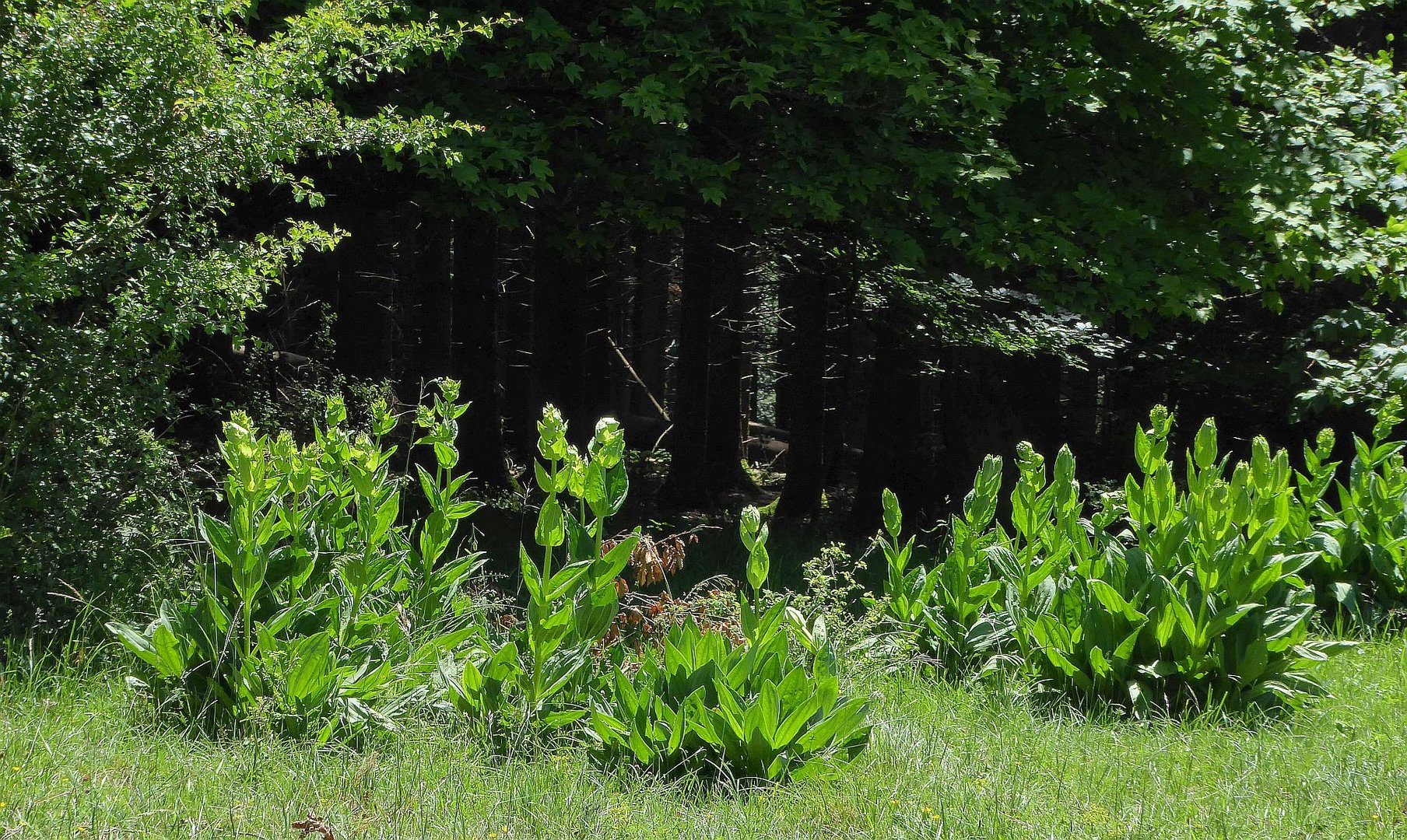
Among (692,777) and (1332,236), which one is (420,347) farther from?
(692,777)

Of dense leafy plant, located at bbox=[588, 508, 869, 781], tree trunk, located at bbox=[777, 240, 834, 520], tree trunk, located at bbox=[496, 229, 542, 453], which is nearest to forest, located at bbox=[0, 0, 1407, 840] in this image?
dense leafy plant, located at bbox=[588, 508, 869, 781]

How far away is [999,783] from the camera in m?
3.86

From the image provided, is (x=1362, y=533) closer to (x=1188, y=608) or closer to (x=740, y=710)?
(x=1188, y=608)

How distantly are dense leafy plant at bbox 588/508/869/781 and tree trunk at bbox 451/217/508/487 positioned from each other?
27.3 feet

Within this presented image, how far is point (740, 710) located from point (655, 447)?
124 inches

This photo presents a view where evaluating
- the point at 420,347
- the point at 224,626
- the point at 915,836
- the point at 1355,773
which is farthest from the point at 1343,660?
the point at 420,347

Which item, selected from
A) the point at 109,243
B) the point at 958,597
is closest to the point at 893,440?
the point at 958,597

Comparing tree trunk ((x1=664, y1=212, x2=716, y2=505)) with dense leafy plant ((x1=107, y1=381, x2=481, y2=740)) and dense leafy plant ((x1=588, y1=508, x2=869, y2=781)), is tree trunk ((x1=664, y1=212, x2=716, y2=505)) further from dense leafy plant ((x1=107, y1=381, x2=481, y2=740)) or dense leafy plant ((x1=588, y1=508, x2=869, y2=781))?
dense leafy plant ((x1=588, y1=508, x2=869, y2=781))

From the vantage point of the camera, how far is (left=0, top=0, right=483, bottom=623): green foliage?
5051 millimetres

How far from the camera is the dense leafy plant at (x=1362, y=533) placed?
20.6ft

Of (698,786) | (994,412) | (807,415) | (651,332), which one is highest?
(994,412)

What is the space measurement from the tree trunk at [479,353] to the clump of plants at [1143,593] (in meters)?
7.41

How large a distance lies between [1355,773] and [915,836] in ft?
5.52

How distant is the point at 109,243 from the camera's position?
5.55m
